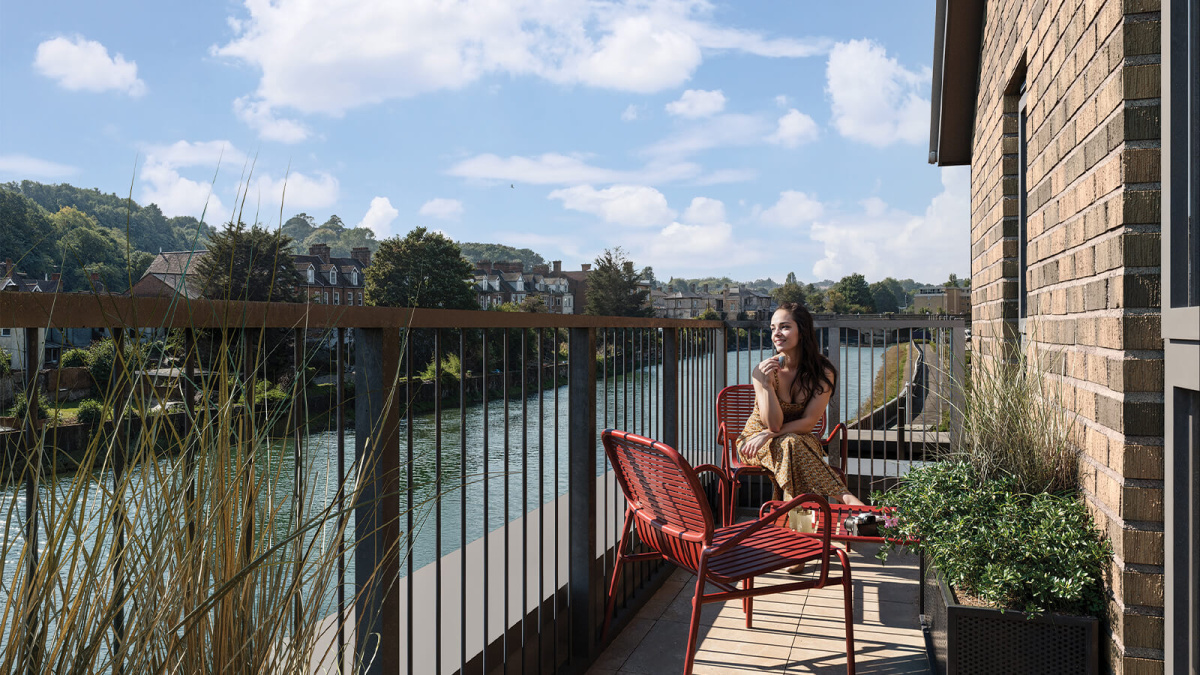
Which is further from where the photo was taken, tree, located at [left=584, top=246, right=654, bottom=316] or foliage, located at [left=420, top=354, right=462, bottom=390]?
tree, located at [left=584, top=246, right=654, bottom=316]

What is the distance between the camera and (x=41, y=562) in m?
0.74

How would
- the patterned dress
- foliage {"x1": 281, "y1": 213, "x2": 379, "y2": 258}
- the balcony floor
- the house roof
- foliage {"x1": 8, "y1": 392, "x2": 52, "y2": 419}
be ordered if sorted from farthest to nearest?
foliage {"x1": 281, "y1": 213, "x2": 379, "y2": 258}, the house roof, the patterned dress, the balcony floor, foliage {"x1": 8, "y1": 392, "x2": 52, "y2": 419}

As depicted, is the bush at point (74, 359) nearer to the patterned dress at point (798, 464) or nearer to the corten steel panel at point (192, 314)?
the corten steel panel at point (192, 314)

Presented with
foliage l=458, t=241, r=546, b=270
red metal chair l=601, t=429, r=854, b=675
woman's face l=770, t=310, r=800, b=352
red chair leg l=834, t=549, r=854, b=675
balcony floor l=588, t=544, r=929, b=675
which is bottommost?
balcony floor l=588, t=544, r=929, b=675

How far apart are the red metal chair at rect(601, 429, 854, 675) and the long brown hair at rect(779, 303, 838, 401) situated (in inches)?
40.6

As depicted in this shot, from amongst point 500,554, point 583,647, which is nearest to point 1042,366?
point 583,647

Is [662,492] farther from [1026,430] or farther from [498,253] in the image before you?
[498,253]

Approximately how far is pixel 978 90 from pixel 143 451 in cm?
523

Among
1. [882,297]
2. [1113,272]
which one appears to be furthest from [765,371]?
[882,297]

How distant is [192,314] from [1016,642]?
6.73ft

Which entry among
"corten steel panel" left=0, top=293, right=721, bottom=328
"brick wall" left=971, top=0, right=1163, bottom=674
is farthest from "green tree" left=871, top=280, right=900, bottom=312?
"corten steel panel" left=0, top=293, right=721, bottom=328

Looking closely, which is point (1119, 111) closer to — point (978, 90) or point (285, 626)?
point (285, 626)

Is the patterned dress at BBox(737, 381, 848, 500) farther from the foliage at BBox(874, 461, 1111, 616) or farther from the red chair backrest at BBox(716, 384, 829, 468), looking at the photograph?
the foliage at BBox(874, 461, 1111, 616)

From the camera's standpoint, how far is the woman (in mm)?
3689
